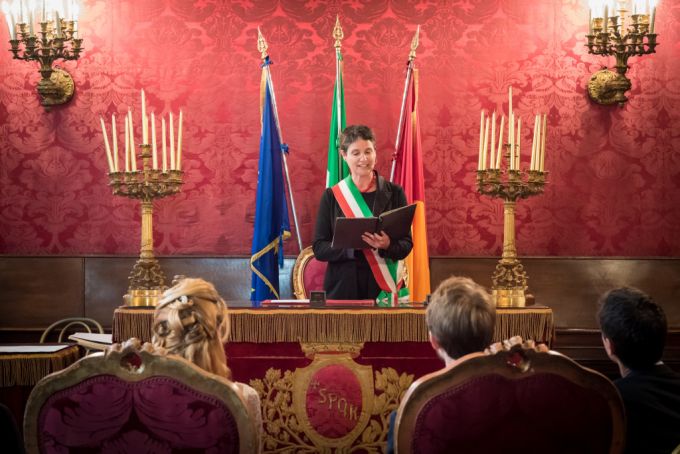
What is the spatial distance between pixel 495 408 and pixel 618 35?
3.66 meters

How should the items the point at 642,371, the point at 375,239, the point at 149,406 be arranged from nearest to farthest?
the point at 149,406 < the point at 642,371 < the point at 375,239

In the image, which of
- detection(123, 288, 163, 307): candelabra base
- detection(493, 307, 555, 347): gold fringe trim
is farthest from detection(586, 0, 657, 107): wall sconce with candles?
detection(123, 288, 163, 307): candelabra base

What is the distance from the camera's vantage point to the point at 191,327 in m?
1.96

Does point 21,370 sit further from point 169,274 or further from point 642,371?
point 642,371

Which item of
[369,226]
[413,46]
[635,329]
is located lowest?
[635,329]

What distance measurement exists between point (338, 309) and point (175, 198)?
1930mm

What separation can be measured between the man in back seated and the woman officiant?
68.7 inches

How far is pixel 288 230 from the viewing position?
4746 mm

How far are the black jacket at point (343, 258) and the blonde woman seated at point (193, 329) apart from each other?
1791 millimetres

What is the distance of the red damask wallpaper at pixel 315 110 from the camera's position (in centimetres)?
498

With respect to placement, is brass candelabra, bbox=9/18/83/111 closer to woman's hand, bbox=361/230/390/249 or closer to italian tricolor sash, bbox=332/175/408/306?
italian tricolor sash, bbox=332/175/408/306

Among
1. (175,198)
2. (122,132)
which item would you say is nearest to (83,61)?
(122,132)

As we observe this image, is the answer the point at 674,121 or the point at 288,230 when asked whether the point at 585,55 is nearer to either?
the point at 674,121

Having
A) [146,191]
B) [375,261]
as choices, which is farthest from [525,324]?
[146,191]
